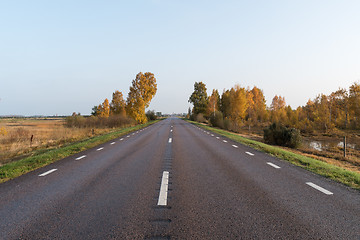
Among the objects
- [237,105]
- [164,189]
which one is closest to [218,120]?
[237,105]

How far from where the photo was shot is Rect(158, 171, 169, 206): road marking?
357 centimetres

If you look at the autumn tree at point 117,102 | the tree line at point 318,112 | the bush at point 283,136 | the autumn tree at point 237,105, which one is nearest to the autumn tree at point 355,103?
the tree line at point 318,112

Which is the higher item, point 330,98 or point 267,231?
point 330,98

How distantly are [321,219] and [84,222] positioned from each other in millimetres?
3708

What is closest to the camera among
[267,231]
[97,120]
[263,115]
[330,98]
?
[267,231]

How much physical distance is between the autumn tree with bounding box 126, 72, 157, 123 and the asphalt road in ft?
102

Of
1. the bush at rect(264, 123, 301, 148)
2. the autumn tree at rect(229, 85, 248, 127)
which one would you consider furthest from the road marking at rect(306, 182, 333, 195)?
the autumn tree at rect(229, 85, 248, 127)

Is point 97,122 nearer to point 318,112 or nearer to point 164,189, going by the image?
point 164,189

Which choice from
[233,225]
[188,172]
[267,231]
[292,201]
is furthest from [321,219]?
[188,172]

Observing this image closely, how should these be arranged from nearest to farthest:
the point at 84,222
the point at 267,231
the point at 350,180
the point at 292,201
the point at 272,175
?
the point at 267,231
the point at 84,222
the point at 292,201
the point at 350,180
the point at 272,175

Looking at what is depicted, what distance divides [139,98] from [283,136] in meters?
26.9

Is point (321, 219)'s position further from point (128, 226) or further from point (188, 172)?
point (188, 172)

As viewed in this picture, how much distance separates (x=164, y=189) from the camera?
429 centimetres

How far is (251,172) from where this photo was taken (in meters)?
5.70
